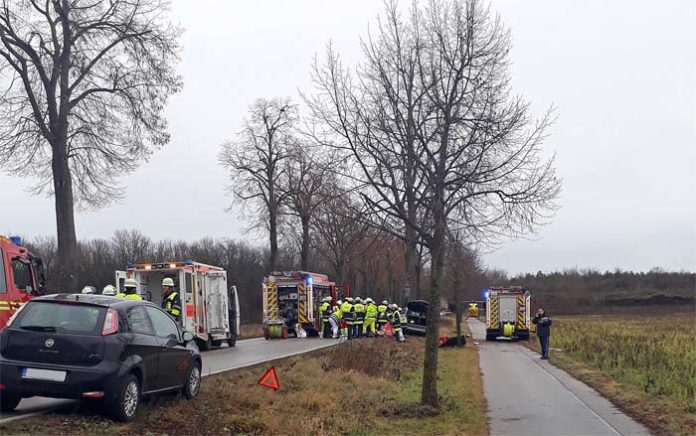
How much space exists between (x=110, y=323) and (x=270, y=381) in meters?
4.49

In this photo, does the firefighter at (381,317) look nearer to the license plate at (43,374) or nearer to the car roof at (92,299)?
the car roof at (92,299)

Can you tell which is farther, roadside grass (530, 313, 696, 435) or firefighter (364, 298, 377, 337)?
firefighter (364, 298, 377, 337)

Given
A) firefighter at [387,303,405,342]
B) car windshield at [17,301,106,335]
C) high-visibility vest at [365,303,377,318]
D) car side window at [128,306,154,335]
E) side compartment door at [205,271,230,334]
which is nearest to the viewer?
car windshield at [17,301,106,335]

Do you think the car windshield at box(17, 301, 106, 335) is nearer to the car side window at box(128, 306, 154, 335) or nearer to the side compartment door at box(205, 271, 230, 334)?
the car side window at box(128, 306, 154, 335)

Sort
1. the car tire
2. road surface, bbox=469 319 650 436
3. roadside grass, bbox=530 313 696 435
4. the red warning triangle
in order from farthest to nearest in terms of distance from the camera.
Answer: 1. the red warning triangle
2. roadside grass, bbox=530 313 696 435
3. road surface, bbox=469 319 650 436
4. the car tire

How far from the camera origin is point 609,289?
348ft

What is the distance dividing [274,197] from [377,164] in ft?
99.6

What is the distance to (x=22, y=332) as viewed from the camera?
945 cm

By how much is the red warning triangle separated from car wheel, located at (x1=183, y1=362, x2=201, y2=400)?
1544mm

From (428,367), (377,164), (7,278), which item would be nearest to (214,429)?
(428,367)

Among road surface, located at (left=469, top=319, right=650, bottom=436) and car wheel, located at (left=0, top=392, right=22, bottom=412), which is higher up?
car wheel, located at (left=0, top=392, right=22, bottom=412)

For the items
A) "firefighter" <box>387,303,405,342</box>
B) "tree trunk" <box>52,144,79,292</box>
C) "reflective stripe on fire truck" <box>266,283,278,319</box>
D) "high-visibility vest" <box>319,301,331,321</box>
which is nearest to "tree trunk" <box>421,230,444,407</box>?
"tree trunk" <box>52,144,79,292</box>

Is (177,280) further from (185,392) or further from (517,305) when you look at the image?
(517,305)

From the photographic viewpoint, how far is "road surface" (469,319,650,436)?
1197cm
